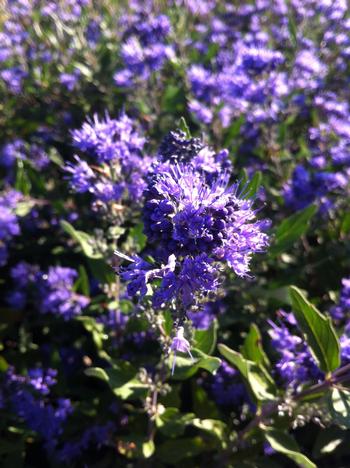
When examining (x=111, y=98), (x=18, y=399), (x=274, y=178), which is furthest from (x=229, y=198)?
(x=111, y=98)

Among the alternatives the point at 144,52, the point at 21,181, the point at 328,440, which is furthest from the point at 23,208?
the point at 328,440

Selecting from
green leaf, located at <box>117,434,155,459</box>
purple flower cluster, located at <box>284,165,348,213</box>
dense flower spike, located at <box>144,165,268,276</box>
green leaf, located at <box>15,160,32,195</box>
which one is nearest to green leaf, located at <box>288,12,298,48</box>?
purple flower cluster, located at <box>284,165,348,213</box>

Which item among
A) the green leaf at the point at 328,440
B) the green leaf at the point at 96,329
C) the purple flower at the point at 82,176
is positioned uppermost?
the purple flower at the point at 82,176

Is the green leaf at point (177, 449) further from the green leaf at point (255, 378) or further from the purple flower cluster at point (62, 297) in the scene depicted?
the purple flower cluster at point (62, 297)

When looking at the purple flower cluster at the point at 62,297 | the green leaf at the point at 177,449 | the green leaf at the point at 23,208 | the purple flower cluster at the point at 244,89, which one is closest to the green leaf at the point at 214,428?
the green leaf at the point at 177,449

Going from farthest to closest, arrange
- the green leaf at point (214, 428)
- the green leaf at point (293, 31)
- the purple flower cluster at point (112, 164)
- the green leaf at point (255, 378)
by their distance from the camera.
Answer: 1. the green leaf at point (293, 31)
2. the green leaf at point (214, 428)
3. the purple flower cluster at point (112, 164)
4. the green leaf at point (255, 378)

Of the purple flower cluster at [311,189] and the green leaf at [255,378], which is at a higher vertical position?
the purple flower cluster at [311,189]
